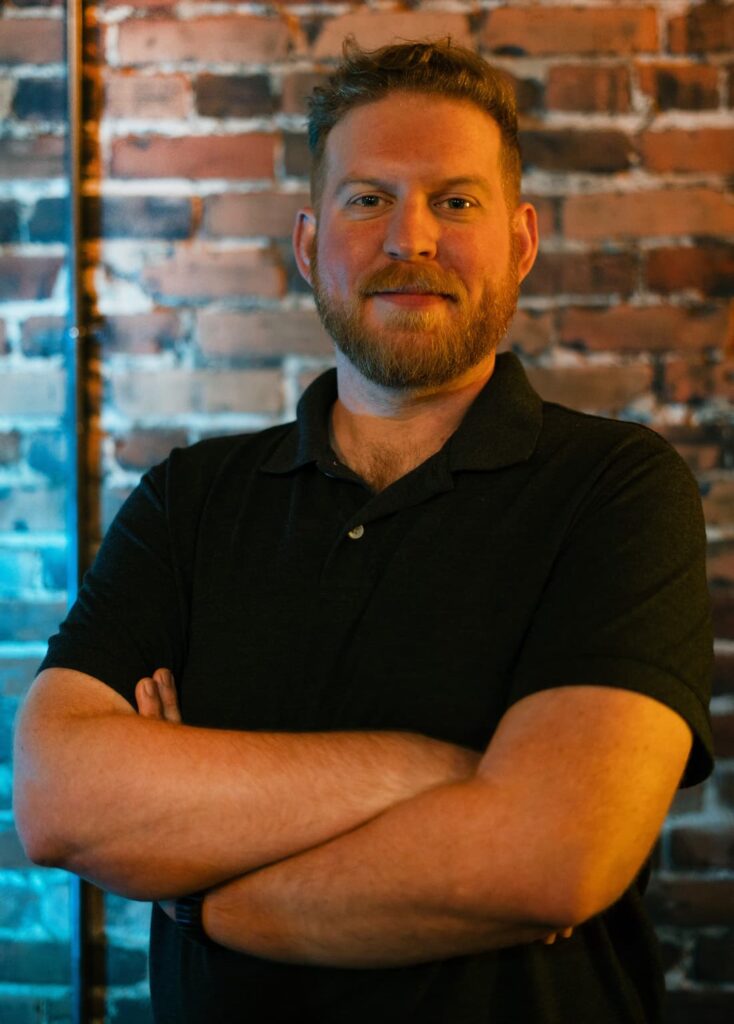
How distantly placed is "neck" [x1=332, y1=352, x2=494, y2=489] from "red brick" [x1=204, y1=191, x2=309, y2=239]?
435 mm

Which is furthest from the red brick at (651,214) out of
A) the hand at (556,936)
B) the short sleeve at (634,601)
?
the hand at (556,936)

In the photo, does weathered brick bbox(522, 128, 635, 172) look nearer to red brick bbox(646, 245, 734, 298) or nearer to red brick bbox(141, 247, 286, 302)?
red brick bbox(646, 245, 734, 298)

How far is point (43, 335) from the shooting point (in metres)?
1.76

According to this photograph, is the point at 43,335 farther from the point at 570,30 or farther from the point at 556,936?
the point at 556,936

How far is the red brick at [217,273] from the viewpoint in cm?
174

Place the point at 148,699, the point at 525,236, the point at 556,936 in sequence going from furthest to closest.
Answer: the point at 525,236 → the point at 148,699 → the point at 556,936

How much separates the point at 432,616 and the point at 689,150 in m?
0.99

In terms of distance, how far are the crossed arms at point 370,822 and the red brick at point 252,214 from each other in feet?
3.04

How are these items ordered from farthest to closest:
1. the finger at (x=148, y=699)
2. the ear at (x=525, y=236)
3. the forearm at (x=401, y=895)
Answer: the ear at (x=525, y=236)
the finger at (x=148, y=699)
the forearm at (x=401, y=895)

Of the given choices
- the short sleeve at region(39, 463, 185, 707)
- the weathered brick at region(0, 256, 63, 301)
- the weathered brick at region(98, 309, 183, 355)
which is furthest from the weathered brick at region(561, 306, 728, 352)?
the weathered brick at region(0, 256, 63, 301)

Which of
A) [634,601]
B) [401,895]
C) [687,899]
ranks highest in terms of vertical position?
[634,601]

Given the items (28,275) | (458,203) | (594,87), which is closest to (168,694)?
(458,203)

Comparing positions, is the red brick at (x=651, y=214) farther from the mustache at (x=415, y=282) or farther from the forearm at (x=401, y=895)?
the forearm at (x=401, y=895)

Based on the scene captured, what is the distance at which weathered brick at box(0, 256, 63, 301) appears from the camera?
1.75 meters
